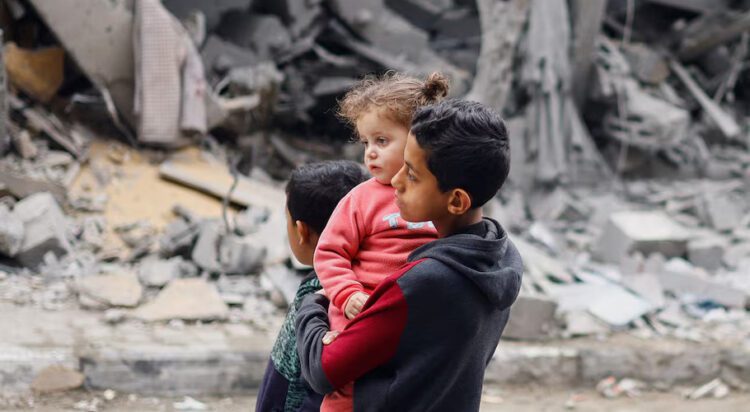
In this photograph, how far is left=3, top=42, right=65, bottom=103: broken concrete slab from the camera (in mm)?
6855

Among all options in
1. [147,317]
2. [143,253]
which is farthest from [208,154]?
[147,317]

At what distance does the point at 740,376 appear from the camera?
A: 528 centimetres

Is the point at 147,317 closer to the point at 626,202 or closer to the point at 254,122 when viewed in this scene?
the point at 254,122

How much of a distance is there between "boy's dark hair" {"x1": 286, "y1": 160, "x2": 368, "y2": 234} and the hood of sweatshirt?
45cm

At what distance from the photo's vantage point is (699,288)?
616cm

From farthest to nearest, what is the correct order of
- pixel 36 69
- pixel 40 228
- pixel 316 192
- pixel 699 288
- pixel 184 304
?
pixel 36 69, pixel 699 288, pixel 40 228, pixel 184 304, pixel 316 192

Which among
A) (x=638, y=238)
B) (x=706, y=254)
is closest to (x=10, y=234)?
(x=638, y=238)

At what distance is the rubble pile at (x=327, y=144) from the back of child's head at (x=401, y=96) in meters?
3.21

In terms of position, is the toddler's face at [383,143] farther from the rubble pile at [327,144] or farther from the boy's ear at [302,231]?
the rubble pile at [327,144]

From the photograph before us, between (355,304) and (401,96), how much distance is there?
49 cm

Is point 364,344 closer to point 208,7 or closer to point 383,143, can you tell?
point 383,143

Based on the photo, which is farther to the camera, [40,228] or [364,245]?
[40,228]

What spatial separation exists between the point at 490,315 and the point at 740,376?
13.5 ft

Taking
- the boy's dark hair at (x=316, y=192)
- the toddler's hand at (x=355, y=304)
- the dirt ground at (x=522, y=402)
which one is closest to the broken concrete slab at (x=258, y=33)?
the dirt ground at (x=522, y=402)
